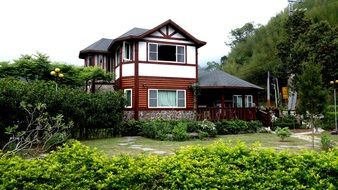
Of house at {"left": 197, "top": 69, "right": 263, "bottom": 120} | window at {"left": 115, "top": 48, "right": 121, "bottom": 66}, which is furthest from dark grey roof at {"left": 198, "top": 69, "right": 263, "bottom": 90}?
window at {"left": 115, "top": 48, "right": 121, "bottom": 66}

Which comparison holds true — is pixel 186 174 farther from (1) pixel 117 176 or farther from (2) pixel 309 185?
(2) pixel 309 185

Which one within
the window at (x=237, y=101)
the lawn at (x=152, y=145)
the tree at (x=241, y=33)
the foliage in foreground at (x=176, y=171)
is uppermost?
the tree at (x=241, y=33)

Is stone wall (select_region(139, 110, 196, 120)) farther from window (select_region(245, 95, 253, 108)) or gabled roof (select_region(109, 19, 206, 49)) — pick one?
window (select_region(245, 95, 253, 108))

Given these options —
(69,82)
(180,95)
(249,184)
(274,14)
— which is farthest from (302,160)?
(274,14)

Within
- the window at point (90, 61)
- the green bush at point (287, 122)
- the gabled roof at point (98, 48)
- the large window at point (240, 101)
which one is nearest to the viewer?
the green bush at point (287, 122)

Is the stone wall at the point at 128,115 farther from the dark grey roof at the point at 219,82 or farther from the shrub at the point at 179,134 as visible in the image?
the dark grey roof at the point at 219,82

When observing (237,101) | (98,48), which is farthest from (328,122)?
(98,48)

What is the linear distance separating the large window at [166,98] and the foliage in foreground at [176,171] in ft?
45.3

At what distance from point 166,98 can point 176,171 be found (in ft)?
48.3

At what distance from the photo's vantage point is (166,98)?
19.1 metres

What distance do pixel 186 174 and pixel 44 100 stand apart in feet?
34.3

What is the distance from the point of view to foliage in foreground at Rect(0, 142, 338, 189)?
4.21m

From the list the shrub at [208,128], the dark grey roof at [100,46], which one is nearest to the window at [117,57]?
the dark grey roof at [100,46]

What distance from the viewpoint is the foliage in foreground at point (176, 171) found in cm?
421
